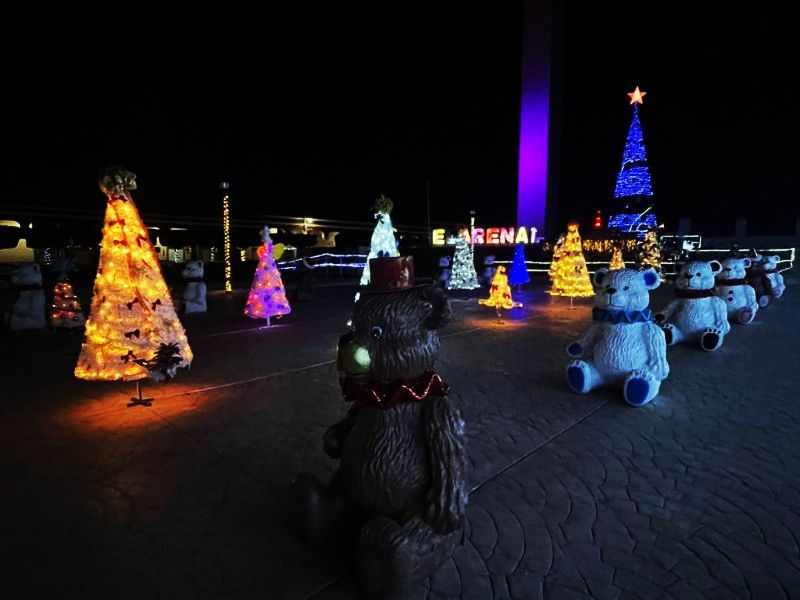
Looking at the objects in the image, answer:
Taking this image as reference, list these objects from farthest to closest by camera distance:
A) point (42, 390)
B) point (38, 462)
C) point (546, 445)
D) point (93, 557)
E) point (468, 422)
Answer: point (42, 390) < point (468, 422) < point (546, 445) < point (38, 462) < point (93, 557)

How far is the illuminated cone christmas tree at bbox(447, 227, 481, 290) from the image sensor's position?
18609 millimetres

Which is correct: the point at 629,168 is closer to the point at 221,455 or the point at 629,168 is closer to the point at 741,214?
the point at 741,214

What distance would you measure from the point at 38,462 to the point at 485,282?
17.6m

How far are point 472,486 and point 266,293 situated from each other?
8604 millimetres

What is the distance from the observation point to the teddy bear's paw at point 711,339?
7.12 m

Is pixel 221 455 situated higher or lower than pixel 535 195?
lower

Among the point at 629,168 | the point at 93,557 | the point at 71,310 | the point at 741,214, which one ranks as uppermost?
the point at 629,168

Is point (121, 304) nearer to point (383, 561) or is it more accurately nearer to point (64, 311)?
point (64, 311)

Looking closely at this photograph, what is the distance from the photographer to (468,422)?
14.8ft

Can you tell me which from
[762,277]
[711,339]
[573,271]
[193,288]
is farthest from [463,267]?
[711,339]

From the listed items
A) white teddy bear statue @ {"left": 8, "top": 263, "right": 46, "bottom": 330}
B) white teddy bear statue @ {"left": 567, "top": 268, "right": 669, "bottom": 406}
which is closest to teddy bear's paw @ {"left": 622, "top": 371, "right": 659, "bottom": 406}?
white teddy bear statue @ {"left": 567, "top": 268, "right": 669, "bottom": 406}

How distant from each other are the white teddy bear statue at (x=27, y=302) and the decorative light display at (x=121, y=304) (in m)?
5.45

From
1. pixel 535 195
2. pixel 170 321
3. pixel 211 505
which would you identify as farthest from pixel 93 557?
pixel 535 195

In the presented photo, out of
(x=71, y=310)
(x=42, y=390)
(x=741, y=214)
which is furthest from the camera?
(x=741, y=214)
